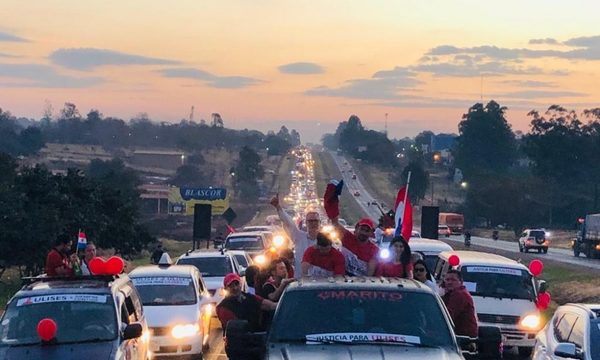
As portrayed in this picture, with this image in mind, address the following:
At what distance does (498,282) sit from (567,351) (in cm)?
863

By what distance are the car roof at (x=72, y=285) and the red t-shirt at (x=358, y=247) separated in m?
2.71

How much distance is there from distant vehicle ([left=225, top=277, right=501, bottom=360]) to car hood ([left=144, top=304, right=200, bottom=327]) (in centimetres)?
899

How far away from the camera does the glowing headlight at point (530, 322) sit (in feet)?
60.2

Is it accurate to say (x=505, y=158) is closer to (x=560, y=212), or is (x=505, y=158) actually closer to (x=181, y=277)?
(x=560, y=212)

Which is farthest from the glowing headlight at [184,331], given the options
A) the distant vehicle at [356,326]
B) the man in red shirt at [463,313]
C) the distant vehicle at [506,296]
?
the distant vehicle at [356,326]

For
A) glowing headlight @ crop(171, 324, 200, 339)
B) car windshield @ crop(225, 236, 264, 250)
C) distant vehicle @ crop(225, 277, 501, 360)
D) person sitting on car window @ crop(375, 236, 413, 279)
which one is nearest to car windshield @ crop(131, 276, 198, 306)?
glowing headlight @ crop(171, 324, 200, 339)

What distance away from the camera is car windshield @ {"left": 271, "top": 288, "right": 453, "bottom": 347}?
8234 millimetres

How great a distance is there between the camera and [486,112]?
15075cm

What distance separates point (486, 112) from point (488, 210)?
147 feet

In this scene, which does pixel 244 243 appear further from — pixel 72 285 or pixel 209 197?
pixel 209 197

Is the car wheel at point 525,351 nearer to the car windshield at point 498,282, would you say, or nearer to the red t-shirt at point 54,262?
the car windshield at point 498,282

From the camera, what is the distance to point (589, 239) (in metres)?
61.6

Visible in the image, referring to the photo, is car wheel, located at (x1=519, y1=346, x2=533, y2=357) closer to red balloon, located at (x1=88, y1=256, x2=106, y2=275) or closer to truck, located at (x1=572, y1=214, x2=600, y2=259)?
red balloon, located at (x1=88, y1=256, x2=106, y2=275)

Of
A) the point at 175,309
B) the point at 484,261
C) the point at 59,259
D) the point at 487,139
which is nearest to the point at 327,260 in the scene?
the point at 59,259
